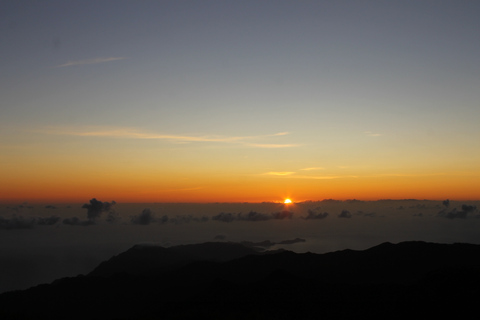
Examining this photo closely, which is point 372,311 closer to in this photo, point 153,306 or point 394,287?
point 394,287

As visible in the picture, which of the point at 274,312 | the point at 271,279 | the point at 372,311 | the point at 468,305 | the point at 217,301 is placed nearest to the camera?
the point at 468,305

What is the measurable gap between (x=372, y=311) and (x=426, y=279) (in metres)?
32.1

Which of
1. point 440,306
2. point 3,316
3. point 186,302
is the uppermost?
point 440,306

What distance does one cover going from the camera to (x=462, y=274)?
14675cm

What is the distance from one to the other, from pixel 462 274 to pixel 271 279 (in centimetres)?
8060

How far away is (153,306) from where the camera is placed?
19825 cm

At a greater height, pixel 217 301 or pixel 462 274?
pixel 462 274

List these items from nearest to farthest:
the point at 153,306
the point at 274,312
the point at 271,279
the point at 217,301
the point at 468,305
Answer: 1. the point at 468,305
2. the point at 274,312
3. the point at 217,301
4. the point at 271,279
5. the point at 153,306

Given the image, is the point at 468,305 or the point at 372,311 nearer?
the point at 468,305

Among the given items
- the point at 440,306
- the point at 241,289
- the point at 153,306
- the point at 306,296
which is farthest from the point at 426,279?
the point at 153,306

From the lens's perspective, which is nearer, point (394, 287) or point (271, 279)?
point (394, 287)

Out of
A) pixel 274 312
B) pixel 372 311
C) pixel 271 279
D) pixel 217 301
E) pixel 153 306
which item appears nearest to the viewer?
pixel 372 311

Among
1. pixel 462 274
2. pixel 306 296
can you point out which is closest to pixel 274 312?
pixel 306 296

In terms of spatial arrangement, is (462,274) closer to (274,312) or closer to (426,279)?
(426,279)
